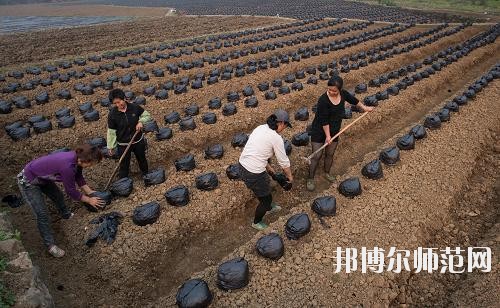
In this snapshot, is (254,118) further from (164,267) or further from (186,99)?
(164,267)

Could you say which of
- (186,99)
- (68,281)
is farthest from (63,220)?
(186,99)

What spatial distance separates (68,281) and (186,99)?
7115 mm

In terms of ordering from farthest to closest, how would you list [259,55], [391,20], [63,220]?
[391,20]
[259,55]
[63,220]

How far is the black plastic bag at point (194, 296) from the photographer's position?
13.8ft

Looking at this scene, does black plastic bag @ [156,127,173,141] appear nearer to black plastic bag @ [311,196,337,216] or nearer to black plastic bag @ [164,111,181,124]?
black plastic bag @ [164,111,181,124]

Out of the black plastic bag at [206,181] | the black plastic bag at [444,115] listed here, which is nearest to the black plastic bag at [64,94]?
the black plastic bag at [206,181]

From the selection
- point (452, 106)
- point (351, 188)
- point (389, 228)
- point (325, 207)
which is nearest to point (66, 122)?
point (325, 207)

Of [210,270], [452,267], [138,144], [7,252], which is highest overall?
[138,144]

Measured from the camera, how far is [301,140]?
26.7 ft

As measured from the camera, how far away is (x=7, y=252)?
4781 millimetres

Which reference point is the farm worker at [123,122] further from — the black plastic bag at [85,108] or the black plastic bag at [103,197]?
the black plastic bag at [85,108]

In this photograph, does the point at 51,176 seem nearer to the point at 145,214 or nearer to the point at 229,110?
the point at 145,214

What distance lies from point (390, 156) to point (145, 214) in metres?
4.91

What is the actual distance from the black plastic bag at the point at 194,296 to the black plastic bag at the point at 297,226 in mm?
1554
